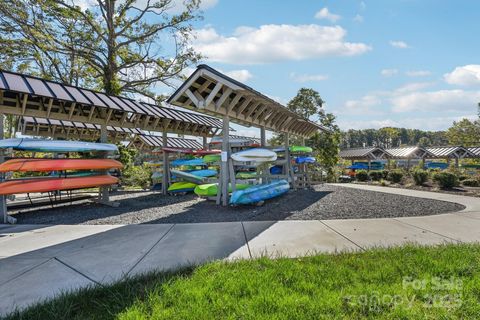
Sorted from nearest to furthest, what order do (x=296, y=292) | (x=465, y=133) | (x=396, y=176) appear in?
(x=296, y=292)
(x=396, y=176)
(x=465, y=133)

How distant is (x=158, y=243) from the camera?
13.2 ft

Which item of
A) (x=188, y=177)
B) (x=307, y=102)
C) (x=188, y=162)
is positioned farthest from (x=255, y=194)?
(x=307, y=102)

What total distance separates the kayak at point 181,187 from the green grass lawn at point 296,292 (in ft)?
24.0

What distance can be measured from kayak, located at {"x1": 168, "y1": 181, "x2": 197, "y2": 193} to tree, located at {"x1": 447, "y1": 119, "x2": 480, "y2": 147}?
36.8m

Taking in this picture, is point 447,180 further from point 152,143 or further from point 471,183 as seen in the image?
point 152,143

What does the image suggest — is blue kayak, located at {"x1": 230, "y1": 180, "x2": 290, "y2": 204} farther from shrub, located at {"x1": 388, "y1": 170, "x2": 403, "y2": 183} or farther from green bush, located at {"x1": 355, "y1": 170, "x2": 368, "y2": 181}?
green bush, located at {"x1": 355, "y1": 170, "x2": 368, "y2": 181}

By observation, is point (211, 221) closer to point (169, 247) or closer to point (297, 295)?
point (169, 247)

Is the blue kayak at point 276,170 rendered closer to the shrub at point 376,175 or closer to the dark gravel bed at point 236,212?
the dark gravel bed at point 236,212

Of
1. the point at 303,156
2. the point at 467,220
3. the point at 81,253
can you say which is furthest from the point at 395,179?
the point at 81,253

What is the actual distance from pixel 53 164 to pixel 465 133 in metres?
44.7

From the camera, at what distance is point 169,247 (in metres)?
3.82

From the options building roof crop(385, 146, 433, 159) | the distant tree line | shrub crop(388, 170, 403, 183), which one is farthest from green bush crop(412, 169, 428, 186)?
the distant tree line

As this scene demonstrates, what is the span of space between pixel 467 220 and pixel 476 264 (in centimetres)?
311

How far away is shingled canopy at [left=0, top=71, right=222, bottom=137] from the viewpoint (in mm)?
6302
